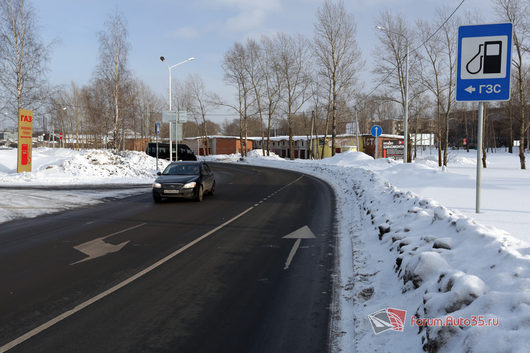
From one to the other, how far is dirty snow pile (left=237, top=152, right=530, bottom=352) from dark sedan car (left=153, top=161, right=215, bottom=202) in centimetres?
836

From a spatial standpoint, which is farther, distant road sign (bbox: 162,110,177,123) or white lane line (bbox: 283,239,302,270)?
distant road sign (bbox: 162,110,177,123)

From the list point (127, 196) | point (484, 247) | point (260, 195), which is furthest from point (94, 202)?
point (484, 247)

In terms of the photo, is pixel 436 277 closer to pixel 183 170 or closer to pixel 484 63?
pixel 484 63

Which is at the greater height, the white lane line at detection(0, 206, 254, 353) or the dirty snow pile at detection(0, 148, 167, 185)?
the dirty snow pile at detection(0, 148, 167, 185)

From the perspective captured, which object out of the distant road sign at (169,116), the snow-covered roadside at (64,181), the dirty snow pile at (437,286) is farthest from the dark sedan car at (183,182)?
the distant road sign at (169,116)

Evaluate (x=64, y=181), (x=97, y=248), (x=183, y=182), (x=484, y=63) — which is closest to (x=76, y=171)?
(x=64, y=181)

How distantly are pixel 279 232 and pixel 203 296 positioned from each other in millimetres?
4364

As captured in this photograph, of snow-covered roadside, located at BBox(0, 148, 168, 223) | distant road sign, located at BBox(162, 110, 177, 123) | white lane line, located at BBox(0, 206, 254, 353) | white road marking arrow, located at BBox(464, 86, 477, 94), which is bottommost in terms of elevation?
white lane line, located at BBox(0, 206, 254, 353)

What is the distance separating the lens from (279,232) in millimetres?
9188

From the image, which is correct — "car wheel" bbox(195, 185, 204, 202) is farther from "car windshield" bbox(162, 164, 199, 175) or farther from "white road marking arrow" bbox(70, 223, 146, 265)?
"white road marking arrow" bbox(70, 223, 146, 265)

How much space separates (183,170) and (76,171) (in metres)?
12.4

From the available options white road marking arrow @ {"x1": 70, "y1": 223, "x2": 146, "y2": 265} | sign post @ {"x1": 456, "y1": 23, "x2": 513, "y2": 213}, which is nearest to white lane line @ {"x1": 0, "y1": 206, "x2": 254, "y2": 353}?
white road marking arrow @ {"x1": 70, "y1": 223, "x2": 146, "y2": 265}

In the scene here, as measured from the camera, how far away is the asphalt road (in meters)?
3.82

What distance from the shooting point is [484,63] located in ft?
23.5
